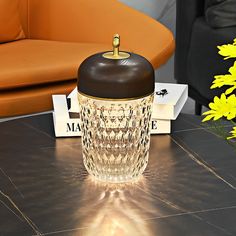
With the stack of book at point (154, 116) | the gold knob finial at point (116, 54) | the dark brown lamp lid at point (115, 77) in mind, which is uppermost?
the gold knob finial at point (116, 54)

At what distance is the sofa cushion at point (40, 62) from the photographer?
85.8 inches

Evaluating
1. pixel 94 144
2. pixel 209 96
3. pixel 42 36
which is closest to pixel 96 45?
pixel 42 36

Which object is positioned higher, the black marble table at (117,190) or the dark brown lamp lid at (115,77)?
the dark brown lamp lid at (115,77)

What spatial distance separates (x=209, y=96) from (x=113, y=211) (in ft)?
5.12

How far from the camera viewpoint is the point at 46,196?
1.24m

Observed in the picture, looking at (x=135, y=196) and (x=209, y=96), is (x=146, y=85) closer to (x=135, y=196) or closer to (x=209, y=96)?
(x=135, y=196)

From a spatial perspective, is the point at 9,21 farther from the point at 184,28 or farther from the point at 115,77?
the point at 115,77

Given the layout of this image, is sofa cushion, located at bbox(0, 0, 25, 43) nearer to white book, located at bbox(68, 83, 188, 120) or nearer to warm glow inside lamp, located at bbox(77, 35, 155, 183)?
white book, located at bbox(68, 83, 188, 120)

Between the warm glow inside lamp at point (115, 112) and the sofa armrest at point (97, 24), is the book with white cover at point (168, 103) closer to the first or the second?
the warm glow inside lamp at point (115, 112)

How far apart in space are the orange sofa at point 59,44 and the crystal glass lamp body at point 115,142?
0.86 m

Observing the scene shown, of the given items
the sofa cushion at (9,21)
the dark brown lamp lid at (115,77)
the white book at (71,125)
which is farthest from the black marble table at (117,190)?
the sofa cushion at (9,21)

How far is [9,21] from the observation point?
2.58 m

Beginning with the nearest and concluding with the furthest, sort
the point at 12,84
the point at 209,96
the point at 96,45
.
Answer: the point at 12,84 < the point at 96,45 < the point at 209,96

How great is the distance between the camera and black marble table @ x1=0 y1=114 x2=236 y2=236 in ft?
3.71
